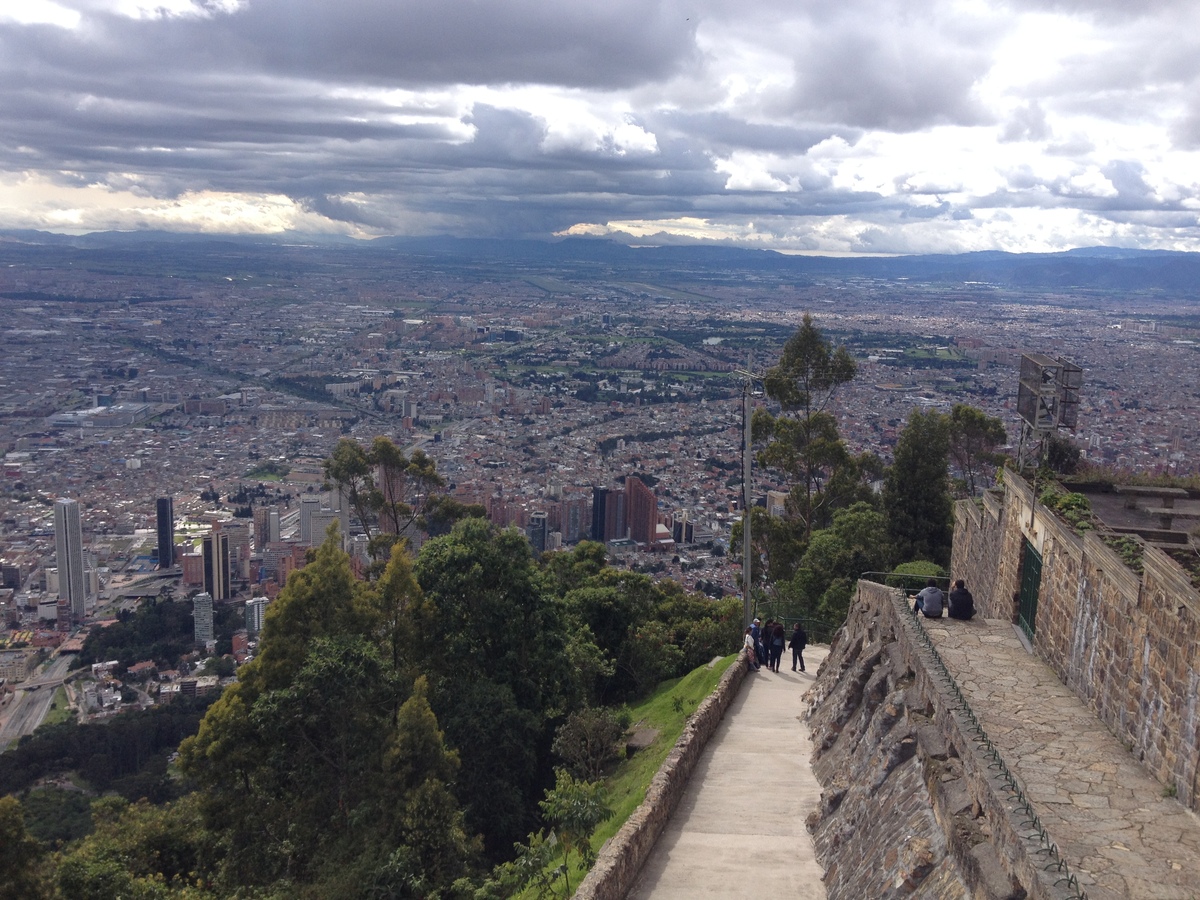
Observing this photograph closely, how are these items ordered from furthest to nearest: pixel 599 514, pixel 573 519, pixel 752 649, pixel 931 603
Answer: pixel 573 519
pixel 599 514
pixel 752 649
pixel 931 603

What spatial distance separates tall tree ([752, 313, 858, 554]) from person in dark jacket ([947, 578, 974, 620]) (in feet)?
37.7

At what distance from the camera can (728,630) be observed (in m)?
18.0

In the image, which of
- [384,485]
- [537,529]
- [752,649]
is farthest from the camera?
[537,529]

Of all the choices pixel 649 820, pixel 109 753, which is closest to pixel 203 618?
pixel 109 753

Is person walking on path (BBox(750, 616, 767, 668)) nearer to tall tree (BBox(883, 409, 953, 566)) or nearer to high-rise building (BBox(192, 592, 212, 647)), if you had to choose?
tall tree (BBox(883, 409, 953, 566))

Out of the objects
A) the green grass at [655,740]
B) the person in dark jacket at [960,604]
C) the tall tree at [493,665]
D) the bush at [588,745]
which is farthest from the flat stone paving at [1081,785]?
the tall tree at [493,665]

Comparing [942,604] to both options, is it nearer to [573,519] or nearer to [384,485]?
[384,485]

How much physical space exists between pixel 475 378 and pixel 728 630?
70.4 m

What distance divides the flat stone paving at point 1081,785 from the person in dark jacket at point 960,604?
1097 mm

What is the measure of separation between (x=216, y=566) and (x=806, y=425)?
23347 millimetres

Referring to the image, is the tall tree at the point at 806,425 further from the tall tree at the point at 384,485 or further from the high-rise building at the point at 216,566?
the high-rise building at the point at 216,566

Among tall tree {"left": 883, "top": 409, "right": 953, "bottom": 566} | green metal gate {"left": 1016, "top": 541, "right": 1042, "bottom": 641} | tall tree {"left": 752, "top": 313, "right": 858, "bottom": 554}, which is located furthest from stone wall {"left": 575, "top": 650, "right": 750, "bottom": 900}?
tall tree {"left": 752, "top": 313, "right": 858, "bottom": 554}

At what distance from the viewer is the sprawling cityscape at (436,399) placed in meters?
37.6

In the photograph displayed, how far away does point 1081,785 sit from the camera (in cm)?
672
